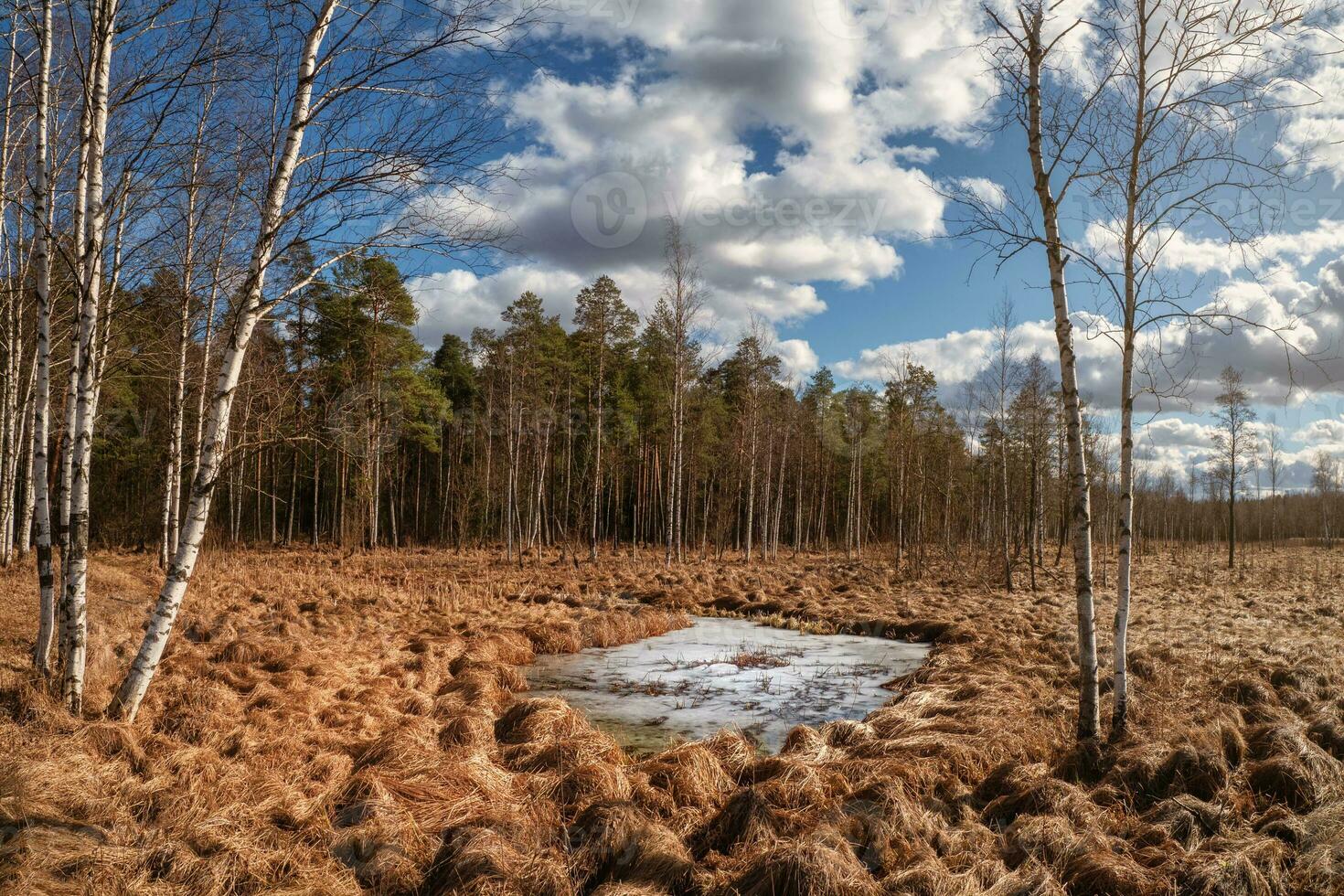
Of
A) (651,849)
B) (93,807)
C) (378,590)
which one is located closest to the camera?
(93,807)

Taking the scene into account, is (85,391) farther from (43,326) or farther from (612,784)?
(612,784)

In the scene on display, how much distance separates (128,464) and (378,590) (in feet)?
62.7

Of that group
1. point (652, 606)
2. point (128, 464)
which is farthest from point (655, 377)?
point (128, 464)


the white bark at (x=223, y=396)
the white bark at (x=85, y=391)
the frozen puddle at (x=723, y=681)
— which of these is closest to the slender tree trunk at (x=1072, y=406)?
the frozen puddle at (x=723, y=681)

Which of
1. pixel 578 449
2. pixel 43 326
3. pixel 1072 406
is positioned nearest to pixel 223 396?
pixel 43 326

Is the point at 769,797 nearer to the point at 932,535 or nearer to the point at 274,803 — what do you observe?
Answer: the point at 274,803

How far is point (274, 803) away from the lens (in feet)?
14.6

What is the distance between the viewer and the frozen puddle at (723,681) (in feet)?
26.0

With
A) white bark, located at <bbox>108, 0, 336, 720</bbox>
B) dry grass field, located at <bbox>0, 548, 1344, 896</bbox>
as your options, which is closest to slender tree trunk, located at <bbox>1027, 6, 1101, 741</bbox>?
dry grass field, located at <bbox>0, 548, 1344, 896</bbox>

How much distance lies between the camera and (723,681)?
391 inches

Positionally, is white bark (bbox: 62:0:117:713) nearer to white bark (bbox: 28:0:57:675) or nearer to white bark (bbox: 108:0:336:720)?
white bark (bbox: 28:0:57:675)

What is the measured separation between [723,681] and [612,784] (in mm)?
4899

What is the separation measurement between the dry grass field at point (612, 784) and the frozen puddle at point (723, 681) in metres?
0.72

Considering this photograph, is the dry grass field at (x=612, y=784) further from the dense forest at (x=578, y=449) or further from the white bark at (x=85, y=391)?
the dense forest at (x=578, y=449)
